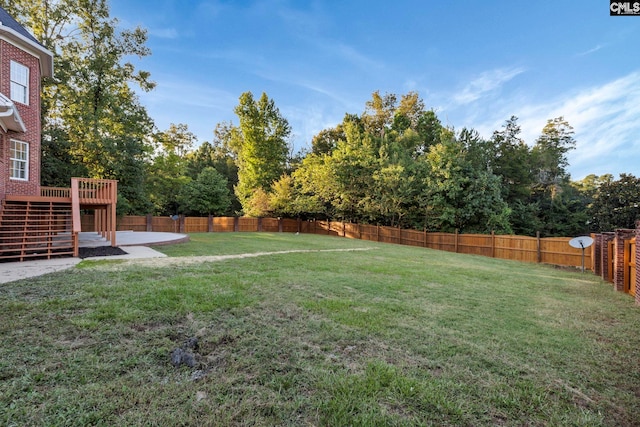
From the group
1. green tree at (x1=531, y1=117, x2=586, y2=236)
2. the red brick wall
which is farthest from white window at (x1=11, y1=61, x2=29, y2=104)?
green tree at (x1=531, y1=117, x2=586, y2=236)

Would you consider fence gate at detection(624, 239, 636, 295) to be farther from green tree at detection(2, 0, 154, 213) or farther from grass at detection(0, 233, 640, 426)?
green tree at detection(2, 0, 154, 213)

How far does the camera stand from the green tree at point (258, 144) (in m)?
29.6

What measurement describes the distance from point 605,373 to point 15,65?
16161 mm

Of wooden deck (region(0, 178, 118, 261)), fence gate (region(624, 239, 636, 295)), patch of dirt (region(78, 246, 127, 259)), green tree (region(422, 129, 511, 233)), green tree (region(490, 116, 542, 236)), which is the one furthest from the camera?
green tree (region(490, 116, 542, 236))

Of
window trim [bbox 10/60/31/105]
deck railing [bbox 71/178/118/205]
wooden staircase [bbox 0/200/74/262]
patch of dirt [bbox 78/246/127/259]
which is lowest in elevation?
patch of dirt [bbox 78/246/127/259]

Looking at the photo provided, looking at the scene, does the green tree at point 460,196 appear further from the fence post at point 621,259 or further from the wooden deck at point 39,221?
the wooden deck at point 39,221

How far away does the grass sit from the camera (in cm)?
206

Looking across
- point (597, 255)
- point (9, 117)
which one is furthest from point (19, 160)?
point (597, 255)

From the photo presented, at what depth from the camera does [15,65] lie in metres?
10.0

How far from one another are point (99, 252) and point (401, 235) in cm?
1686

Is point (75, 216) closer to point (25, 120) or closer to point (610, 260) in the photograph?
point (25, 120)

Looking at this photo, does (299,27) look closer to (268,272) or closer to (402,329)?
(268,272)

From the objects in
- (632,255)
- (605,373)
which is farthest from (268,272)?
(632,255)

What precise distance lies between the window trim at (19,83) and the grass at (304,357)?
29.0ft
